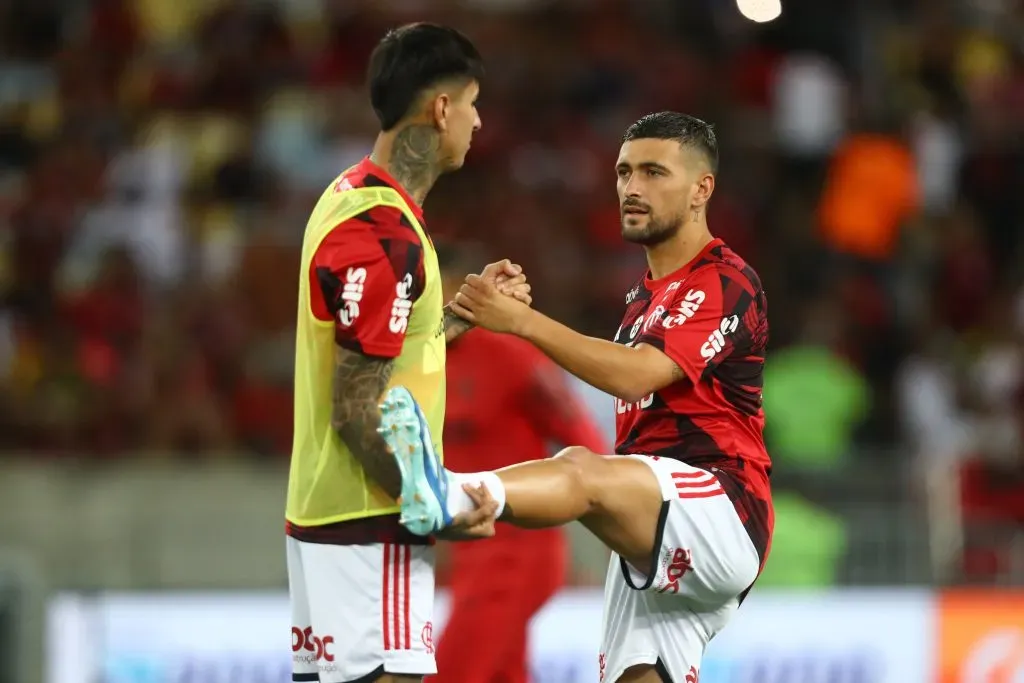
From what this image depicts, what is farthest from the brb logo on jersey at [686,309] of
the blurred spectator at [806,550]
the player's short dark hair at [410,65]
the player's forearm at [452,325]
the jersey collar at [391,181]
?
the blurred spectator at [806,550]

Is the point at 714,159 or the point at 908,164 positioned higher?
the point at 908,164

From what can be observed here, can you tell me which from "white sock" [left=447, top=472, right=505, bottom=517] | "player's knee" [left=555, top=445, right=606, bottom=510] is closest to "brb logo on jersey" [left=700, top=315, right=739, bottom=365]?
"player's knee" [left=555, top=445, right=606, bottom=510]

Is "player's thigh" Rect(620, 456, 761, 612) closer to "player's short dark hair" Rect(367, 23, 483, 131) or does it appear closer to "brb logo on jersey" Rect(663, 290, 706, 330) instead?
"brb logo on jersey" Rect(663, 290, 706, 330)

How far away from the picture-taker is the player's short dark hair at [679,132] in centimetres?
555

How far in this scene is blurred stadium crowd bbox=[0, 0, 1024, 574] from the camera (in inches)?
437

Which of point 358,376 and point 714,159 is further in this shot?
point 714,159

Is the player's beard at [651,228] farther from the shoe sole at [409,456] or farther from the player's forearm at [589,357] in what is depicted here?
the shoe sole at [409,456]

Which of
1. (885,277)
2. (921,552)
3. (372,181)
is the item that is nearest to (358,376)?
(372,181)

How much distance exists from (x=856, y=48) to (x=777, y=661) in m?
7.07

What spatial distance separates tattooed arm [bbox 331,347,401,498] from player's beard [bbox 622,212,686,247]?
1.22 metres

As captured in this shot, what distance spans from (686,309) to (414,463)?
1213mm

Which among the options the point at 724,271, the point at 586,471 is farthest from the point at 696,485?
the point at 724,271

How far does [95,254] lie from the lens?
11.8 metres

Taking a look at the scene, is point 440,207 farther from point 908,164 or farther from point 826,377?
point 908,164
